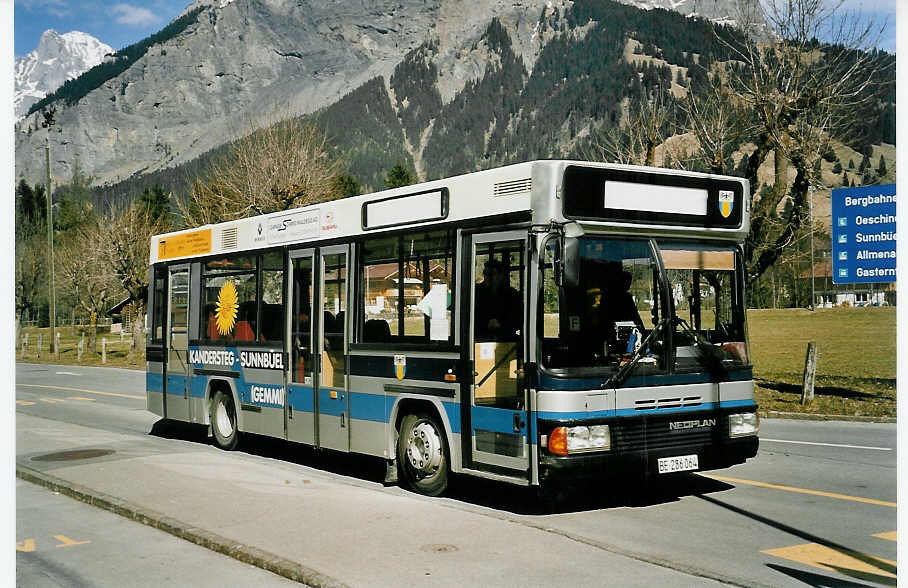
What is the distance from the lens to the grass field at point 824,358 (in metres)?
20.1

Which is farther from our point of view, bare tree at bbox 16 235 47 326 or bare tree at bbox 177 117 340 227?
bare tree at bbox 16 235 47 326

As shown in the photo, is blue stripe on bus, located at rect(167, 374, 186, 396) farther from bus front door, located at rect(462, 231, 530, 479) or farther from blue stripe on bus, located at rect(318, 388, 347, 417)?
bus front door, located at rect(462, 231, 530, 479)

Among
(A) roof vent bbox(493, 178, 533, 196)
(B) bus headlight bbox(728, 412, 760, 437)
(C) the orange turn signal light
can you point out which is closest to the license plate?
(B) bus headlight bbox(728, 412, 760, 437)

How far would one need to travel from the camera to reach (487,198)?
31.2ft

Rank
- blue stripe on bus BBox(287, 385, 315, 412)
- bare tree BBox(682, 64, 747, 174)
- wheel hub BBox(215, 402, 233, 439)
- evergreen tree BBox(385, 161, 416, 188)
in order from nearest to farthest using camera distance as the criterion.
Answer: blue stripe on bus BBox(287, 385, 315, 412) < wheel hub BBox(215, 402, 233, 439) < bare tree BBox(682, 64, 747, 174) < evergreen tree BBox(385, 161, 416, 188)

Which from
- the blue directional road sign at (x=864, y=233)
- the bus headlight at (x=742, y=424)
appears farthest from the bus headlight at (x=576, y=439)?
the blue directional road sign at (x=864, y=233)

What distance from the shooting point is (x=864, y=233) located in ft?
61.6

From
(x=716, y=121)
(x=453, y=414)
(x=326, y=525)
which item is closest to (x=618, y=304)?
(x=453, y=414)

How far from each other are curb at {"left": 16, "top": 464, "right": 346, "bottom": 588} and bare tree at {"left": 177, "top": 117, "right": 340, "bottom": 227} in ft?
90.5

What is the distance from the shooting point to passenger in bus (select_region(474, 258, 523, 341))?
9.03 metres

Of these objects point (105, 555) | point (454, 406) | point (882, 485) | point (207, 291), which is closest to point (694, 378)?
point (454, 406)

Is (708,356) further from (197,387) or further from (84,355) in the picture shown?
(84,355)

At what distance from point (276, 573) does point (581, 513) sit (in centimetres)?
324

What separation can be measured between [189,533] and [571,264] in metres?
3.87
